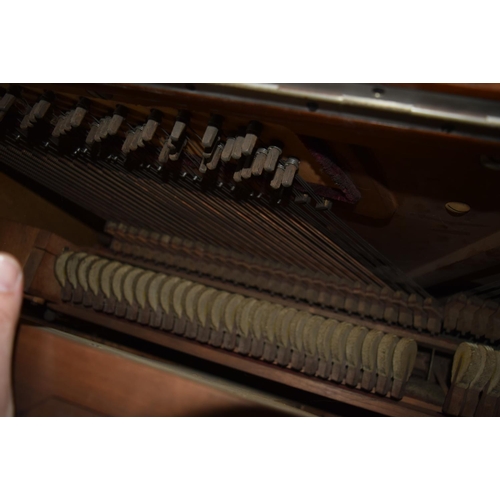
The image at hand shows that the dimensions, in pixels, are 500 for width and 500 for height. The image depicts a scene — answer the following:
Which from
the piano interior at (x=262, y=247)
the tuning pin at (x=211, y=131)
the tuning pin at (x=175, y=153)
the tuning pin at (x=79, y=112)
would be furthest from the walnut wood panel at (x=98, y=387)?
the tuning pin at (x=79, y=112)

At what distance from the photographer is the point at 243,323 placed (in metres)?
2.34

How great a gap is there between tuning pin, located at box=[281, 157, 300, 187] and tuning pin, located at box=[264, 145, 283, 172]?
66mm

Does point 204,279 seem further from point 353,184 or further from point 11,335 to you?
point 11,335

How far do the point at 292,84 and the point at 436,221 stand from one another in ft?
3.81

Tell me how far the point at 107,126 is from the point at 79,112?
0.40ft

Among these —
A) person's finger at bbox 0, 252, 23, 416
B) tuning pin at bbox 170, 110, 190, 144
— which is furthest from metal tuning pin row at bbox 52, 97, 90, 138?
person's finger at bbox 0, 252, 23, 416

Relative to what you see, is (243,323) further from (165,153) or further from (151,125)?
(151,125)

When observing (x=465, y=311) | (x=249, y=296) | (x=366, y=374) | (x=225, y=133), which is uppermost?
Answer: (x=225, y=133)

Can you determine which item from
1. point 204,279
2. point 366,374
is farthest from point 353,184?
point 204,279

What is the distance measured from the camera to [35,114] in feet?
6.20

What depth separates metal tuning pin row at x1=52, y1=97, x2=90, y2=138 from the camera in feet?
5.94

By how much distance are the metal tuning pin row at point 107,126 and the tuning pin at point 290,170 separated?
64cm

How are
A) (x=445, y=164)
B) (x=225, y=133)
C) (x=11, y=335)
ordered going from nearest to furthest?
(x=11, y=335)
(x=445, y=164)
(x=225, y=133)

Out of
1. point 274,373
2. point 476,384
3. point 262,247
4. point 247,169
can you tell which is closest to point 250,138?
point 247,169
